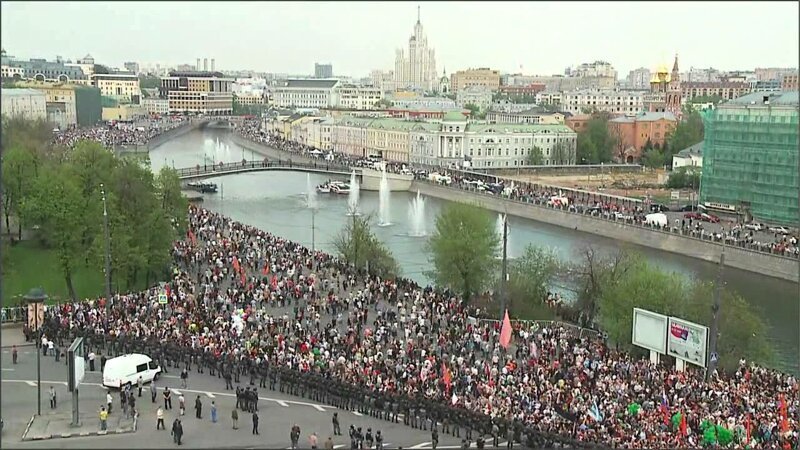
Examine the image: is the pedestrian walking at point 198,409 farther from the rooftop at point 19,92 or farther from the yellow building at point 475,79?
the yellow building at point 475,79

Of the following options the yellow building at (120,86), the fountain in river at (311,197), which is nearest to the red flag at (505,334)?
the fountain in river at (311,197)

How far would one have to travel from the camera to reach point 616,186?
1379 inches

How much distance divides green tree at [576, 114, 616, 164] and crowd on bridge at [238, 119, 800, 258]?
7.55m

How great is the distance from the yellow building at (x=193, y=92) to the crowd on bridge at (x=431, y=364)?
7051cm

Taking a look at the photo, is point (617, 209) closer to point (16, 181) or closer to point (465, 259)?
point (465, 259)

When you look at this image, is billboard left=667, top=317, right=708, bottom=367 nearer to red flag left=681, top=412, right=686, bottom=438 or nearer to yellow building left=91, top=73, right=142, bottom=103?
red flag left=681, top=412, right=686, bottom=438

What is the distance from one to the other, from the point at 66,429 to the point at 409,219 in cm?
2028

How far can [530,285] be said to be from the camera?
1413 centimetres

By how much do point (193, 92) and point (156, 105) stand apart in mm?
4185

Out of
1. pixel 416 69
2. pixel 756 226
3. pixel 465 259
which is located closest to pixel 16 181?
pixel 465 259

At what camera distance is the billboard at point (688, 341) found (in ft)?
31.3

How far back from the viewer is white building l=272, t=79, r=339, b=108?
83.8 metres

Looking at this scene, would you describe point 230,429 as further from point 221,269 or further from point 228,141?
point 228,141

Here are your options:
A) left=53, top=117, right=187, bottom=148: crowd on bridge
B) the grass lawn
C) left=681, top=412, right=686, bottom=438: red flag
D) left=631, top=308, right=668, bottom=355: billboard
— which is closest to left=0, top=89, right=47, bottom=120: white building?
left=53, top=117, right=187, bottom=148: crowd on bridge
